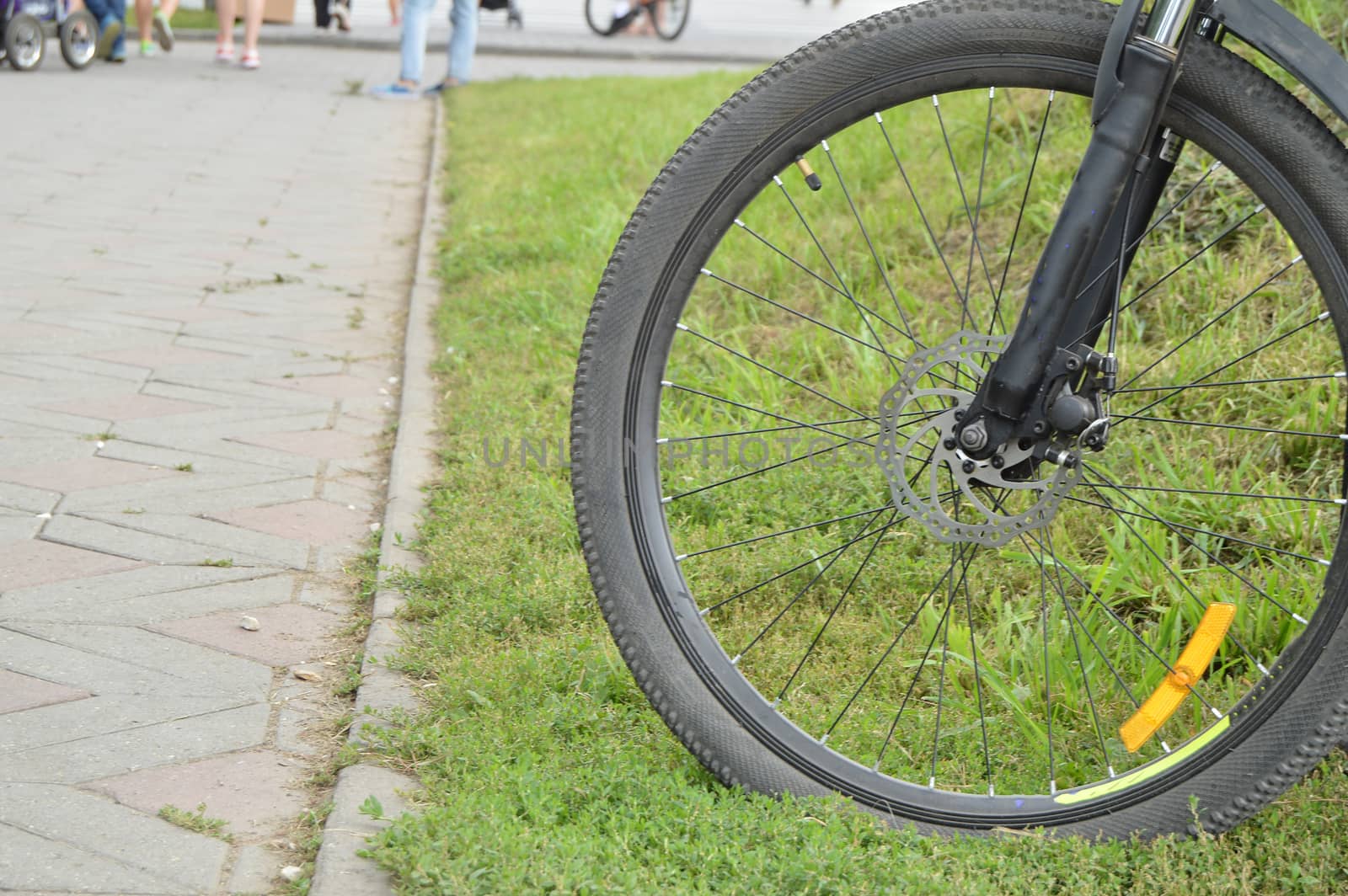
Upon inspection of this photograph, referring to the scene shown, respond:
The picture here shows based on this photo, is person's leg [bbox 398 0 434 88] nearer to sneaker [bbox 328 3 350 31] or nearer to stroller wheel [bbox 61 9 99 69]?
stroller wheel [bbox 61 9 99 69]

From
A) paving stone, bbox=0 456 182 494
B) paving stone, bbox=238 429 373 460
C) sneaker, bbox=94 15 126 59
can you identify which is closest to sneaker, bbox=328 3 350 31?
sneaker, bbox=94 15 126 59

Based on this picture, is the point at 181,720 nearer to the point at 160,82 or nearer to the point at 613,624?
the point at 613,624

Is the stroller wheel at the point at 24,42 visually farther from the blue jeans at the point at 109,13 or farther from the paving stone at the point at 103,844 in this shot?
the paving stone at the point at 103,844

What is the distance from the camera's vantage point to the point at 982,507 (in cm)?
207

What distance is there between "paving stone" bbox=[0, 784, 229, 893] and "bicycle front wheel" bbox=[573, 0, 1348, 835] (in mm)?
699

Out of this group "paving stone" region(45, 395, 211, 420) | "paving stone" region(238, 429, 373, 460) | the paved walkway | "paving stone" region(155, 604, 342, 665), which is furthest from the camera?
"paving stone" region(45, 395, 211, 420)

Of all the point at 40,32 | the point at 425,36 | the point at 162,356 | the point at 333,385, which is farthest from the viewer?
the point at 425,36

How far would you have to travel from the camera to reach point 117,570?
3064 millimetres

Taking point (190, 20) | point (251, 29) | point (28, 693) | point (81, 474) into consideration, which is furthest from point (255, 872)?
point (190, 20)

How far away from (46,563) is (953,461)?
2.04 meters

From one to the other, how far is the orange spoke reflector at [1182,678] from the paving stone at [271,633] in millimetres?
1521

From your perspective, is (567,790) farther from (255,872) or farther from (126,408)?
(126,408)

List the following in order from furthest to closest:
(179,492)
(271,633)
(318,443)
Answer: (318,443)
(179,492)
(271,633)

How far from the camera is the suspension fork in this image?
1.88m
